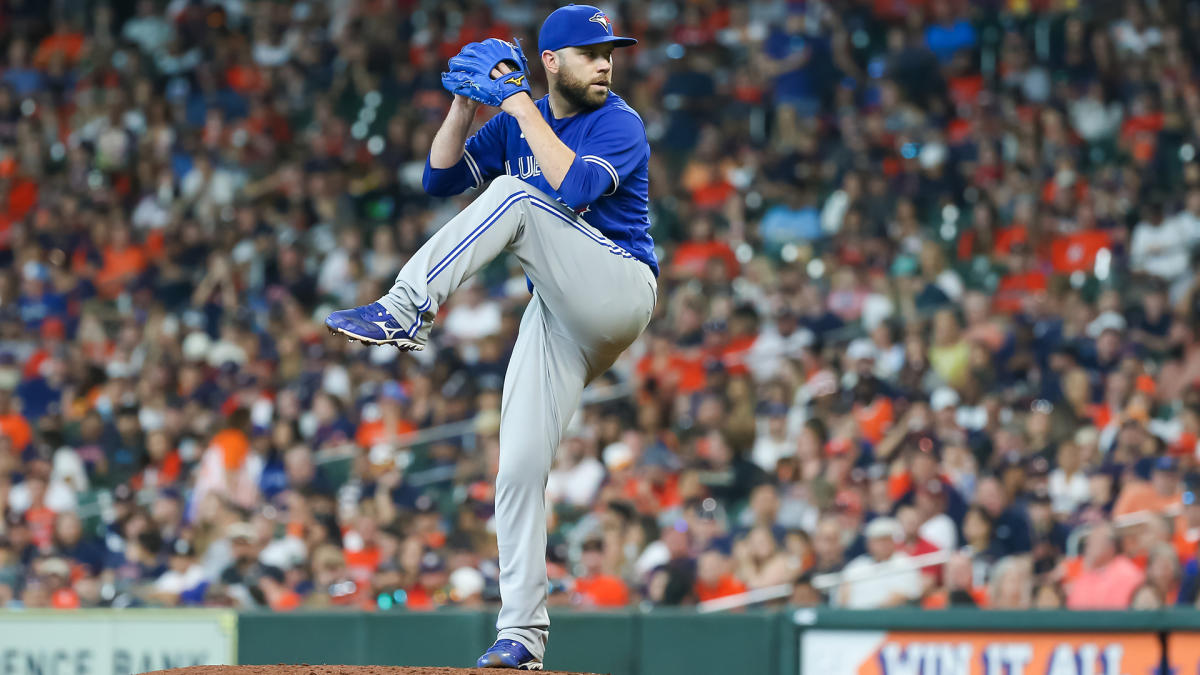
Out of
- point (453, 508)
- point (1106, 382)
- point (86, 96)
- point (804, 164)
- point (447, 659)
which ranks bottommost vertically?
point (447, 659)

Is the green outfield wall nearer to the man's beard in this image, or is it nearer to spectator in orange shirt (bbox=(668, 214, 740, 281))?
the man's beard

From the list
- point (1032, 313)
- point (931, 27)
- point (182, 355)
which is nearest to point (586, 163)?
point (1032, 313)

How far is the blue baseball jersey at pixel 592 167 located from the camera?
13.1 feet

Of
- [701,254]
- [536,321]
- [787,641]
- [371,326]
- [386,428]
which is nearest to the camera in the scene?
[371,326]

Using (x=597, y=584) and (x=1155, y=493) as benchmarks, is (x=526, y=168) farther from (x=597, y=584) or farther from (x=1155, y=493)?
(x=1155, y=493)

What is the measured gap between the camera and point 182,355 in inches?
435

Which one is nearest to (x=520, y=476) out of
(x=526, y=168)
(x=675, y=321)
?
(x=526, y=168)

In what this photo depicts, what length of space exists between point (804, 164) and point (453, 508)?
158 inches

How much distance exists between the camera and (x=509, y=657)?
4086 mm

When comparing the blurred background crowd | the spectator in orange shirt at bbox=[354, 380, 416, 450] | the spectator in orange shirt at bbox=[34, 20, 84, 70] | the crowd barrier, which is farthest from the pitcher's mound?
the spectator in orange shirt at bbox=[34, 20, 84, 70]

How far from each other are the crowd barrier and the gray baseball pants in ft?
8.11

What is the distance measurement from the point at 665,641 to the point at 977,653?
131cm

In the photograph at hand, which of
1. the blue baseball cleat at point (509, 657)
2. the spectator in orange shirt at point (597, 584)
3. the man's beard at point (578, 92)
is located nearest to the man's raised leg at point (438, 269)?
the man's beard at point (578, 92)

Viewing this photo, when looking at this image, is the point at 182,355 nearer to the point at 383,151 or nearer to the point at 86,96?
the point at 383,151
